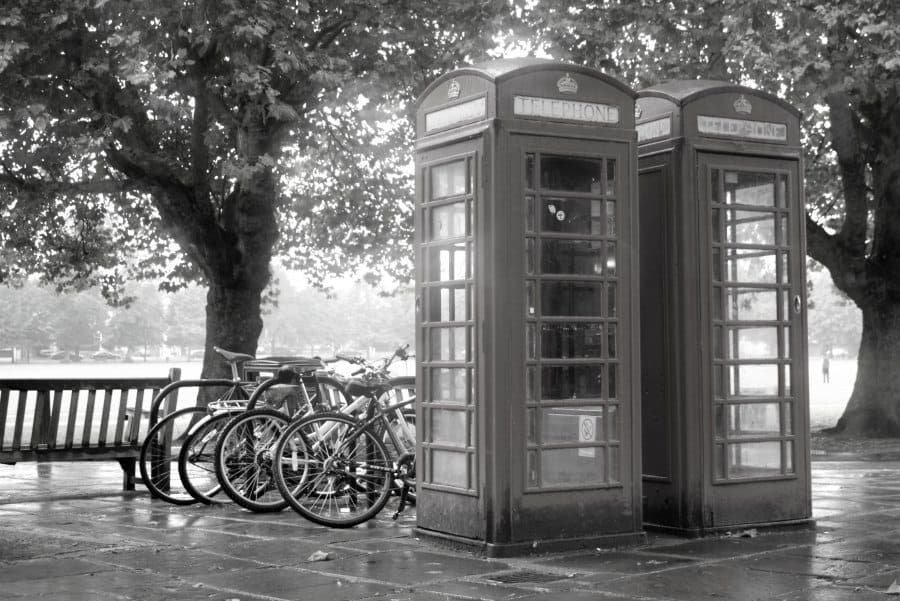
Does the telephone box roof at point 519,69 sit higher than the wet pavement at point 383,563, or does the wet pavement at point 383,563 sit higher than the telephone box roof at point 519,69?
the telephone box roof at point 519,69

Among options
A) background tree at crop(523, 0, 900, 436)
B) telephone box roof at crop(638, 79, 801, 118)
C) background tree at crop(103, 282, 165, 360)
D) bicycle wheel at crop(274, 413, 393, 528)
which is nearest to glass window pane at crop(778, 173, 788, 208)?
telephone box roof at crop(638, 79, 801, 118)

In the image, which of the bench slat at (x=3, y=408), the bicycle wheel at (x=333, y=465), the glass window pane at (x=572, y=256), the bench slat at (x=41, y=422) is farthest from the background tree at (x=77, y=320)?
the glass window pane at (x=572, y=256)

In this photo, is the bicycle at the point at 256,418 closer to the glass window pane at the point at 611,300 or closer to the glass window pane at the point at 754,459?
→ the glass window pane at the point at 611,300

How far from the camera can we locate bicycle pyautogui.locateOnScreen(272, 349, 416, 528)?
795 centimetres

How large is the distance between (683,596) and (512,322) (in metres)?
1.83

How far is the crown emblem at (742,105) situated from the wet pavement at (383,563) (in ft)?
8.45

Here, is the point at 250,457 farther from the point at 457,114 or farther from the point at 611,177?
the point at 611,177

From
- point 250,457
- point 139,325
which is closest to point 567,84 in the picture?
point 250,457

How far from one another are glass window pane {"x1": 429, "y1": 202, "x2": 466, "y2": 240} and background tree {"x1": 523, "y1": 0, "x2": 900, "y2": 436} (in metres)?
7.57

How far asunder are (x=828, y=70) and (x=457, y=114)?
895cm

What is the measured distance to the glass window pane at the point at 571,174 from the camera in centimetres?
671

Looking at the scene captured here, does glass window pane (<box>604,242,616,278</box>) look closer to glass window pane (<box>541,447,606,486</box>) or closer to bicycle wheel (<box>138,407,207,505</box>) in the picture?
glass window pane (<box>541,447,606,486</box>)

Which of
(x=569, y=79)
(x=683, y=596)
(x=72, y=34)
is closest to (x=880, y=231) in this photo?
(x=72, y=34)

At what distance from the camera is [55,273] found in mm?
22719
